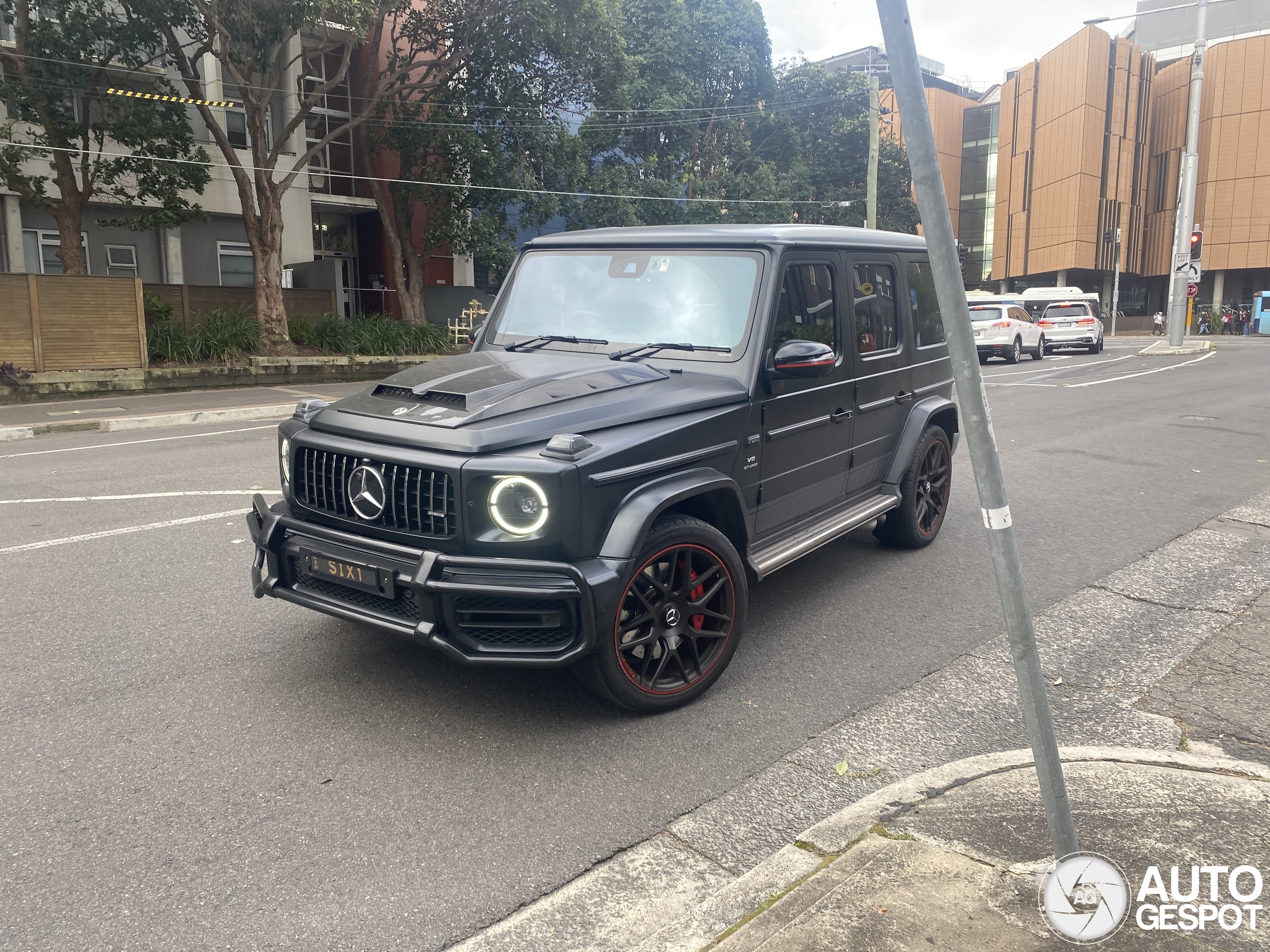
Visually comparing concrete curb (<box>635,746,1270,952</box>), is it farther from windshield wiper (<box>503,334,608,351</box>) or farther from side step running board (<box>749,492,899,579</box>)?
windshield wiper (<box>503,334,608,351</box>)

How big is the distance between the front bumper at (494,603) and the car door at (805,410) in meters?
1.39

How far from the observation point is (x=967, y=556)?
253 inches

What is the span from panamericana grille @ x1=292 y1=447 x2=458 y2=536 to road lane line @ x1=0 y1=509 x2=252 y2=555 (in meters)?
3.34

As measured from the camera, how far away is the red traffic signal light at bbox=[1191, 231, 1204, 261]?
30705 millimetres

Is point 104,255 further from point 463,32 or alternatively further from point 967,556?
point 967,556

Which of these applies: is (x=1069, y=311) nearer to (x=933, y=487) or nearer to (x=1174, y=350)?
(x=1174, y=350)

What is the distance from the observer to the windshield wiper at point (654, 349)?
463cm

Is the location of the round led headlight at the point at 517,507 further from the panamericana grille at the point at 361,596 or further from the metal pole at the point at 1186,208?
the metal pole at the point at 1186,208

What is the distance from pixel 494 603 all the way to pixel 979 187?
7693 centimetres

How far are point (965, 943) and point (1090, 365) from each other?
82.6 ft

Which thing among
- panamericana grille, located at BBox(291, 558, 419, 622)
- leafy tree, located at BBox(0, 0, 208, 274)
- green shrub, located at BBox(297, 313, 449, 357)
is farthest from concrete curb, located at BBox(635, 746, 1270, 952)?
green shrub, located at BBox(297, 313, 449, 357)

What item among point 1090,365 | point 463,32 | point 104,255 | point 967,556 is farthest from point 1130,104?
point 967,556

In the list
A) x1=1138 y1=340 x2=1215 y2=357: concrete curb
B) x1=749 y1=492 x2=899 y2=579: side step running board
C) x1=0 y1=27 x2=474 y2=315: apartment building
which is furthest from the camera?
x1=1138 y1=340 x2=1215 y2=357: concrete curb

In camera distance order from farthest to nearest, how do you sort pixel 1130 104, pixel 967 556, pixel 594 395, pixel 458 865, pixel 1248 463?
pixel 1130 104, pixel 1248 463, pixel 967 556, pixel 594 395, pixel 458 865
